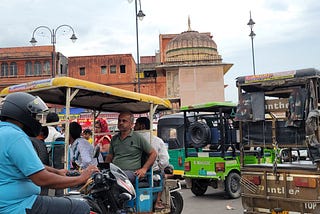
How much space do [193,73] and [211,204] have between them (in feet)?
93.9

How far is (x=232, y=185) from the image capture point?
1123 cm

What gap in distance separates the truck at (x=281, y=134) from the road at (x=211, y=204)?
296cm

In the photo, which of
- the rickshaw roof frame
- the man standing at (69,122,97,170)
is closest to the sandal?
the man standing at (69,122,97,170)

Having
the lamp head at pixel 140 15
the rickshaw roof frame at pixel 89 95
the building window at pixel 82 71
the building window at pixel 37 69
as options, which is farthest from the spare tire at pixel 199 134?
the building window at pixel 37 69

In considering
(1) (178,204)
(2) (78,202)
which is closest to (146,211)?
(1) (178,204)

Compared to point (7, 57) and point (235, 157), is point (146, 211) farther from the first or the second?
point (7, 57)

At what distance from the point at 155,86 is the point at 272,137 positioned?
→ 36110mm

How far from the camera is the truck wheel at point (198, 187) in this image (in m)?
11.9

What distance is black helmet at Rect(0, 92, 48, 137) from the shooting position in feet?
9.72

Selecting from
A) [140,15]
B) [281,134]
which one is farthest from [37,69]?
[281,134]

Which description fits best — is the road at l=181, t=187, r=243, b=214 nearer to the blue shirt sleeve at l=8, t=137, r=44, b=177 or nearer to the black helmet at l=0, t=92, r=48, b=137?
the black helmet at l=0, t=92, r=48, b=137

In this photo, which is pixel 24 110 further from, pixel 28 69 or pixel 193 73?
pixel 28 69

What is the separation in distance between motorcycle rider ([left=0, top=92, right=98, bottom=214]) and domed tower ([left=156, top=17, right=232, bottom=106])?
35186 mm

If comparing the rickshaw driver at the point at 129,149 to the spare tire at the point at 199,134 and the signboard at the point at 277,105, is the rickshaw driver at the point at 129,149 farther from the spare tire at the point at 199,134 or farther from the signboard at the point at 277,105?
the spare tire at the point at 199,134
